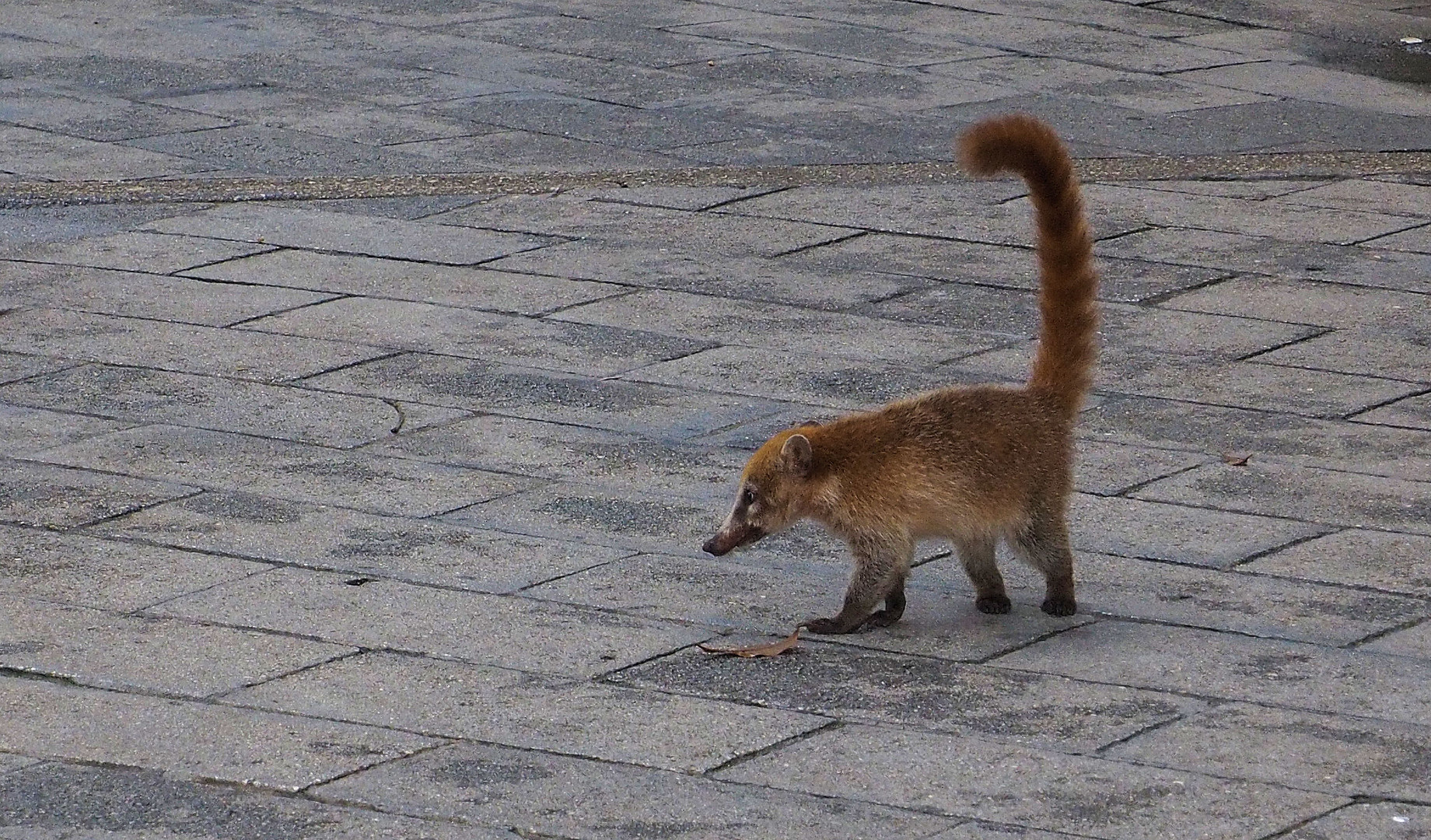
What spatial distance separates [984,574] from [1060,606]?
21cm

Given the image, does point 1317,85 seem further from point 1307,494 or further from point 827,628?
point 827,628

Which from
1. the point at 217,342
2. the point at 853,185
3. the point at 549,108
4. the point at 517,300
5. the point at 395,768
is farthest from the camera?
the point at 549,108

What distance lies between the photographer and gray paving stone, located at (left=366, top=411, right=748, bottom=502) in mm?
6457

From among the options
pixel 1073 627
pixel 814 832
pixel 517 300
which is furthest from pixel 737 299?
pixel 814 832

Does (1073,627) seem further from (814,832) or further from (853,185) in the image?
(853,185)

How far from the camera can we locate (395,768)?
4.54 metres

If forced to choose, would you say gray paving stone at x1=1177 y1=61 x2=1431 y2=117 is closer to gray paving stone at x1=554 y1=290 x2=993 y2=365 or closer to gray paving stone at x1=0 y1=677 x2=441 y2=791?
gray paving stone at x1=554 y1=290 x2=993 y2=365

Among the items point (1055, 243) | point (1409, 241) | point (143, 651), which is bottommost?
point (143, 651)

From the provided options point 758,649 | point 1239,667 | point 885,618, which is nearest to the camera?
point 1239,667

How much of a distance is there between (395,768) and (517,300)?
398 cm

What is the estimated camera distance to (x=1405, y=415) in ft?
23.2

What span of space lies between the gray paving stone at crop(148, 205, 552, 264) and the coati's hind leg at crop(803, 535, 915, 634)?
386cm

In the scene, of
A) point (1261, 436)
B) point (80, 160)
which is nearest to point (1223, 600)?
point (1261, 436)

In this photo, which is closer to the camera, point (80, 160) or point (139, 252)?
point (139, 252)
